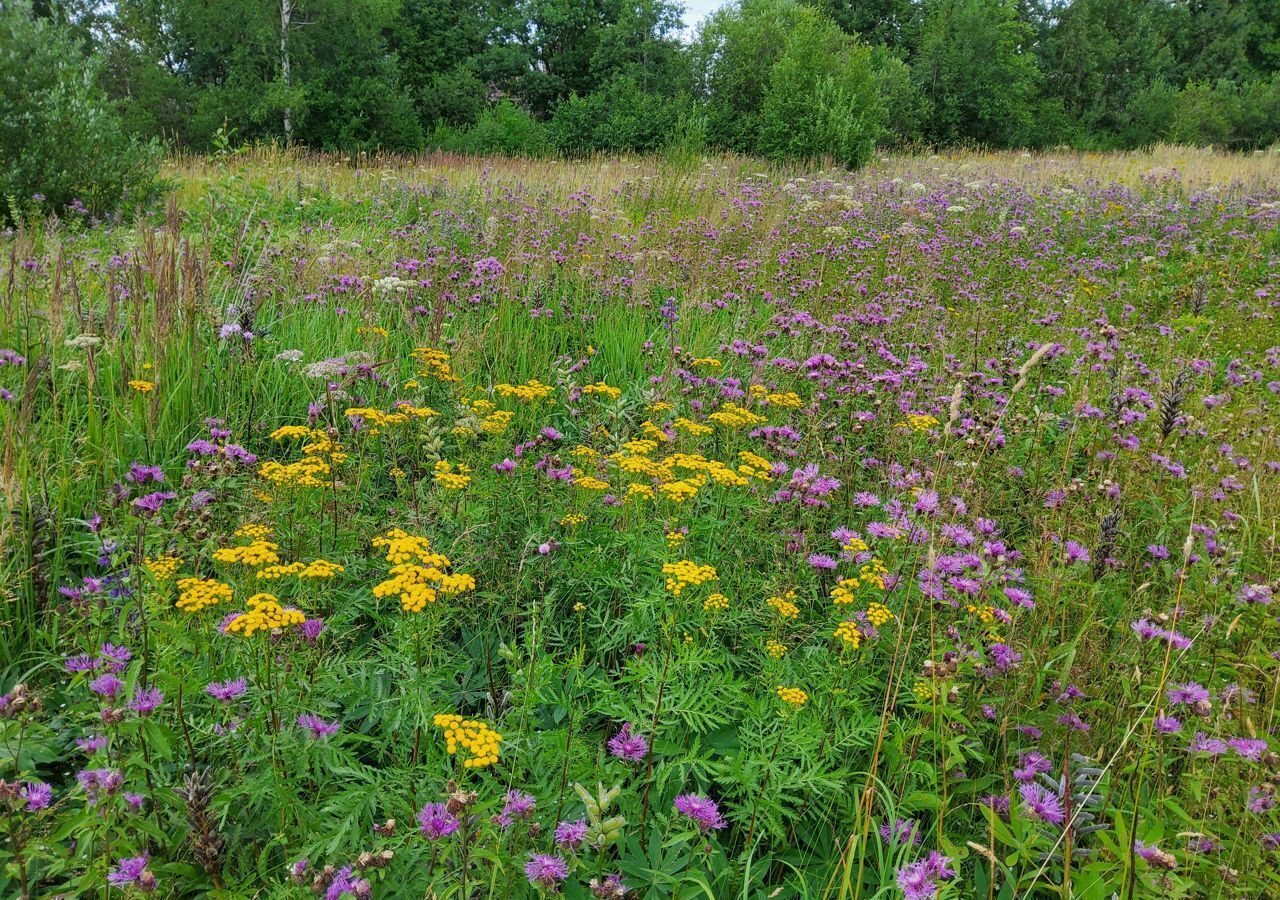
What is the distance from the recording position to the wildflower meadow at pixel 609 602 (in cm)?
147

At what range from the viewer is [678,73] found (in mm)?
31047

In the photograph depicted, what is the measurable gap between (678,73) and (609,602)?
3339 centimetres

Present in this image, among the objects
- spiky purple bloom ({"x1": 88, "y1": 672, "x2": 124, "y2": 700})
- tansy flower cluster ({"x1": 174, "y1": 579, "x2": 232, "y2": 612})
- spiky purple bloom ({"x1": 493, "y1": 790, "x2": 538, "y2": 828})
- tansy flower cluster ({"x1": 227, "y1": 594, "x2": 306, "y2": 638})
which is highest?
tansy flower cluster ({"x1": 227, "y1": 594, "x2": 306, "y2": 638})

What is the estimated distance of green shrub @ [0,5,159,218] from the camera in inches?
317

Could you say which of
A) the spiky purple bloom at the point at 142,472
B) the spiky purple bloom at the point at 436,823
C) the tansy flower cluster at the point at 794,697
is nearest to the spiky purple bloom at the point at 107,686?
the spiky purple bloom at the point at 436,823

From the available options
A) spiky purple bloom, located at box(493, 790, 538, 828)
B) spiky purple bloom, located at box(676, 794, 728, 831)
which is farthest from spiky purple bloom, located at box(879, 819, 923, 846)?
spiky purple bloom, located at box(493, 790, 538, 828)

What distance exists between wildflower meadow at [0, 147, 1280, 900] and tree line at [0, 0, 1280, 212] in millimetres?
14423

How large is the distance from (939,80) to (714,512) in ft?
118

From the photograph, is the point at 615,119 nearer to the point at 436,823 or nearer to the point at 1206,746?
the point at 1206,746

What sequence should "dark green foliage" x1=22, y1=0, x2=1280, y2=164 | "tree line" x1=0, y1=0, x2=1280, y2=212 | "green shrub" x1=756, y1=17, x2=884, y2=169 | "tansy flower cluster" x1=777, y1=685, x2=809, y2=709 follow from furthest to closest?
"dark green foliage" x1=22, y1=0, x2=1280, y2=164
"tree line" x1=0, y1=0, x2=1280, y2=212
"green shrub" x1=756, y1=17, x2=884, y2=169
"tansy flower cluster" x1=777, y1=685, x2=809, y2=709

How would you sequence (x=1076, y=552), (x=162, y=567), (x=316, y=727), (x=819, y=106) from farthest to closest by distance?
(x=819, y=106) < (x=1076, y=552) < (x=162, y=567) < (x=316, y=727)

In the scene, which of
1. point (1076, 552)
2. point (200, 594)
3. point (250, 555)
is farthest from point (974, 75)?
point (200, 594)

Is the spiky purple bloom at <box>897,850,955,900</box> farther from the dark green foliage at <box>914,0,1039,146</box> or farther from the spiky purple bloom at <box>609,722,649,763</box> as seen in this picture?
the dark green foliage at <box>914,0,1039,146</box>

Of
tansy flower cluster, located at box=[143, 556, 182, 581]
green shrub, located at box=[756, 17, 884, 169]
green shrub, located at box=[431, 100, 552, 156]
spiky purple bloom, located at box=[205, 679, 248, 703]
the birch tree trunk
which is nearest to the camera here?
spiky purple bloom, located at box=[205, 679, 248, 703]
